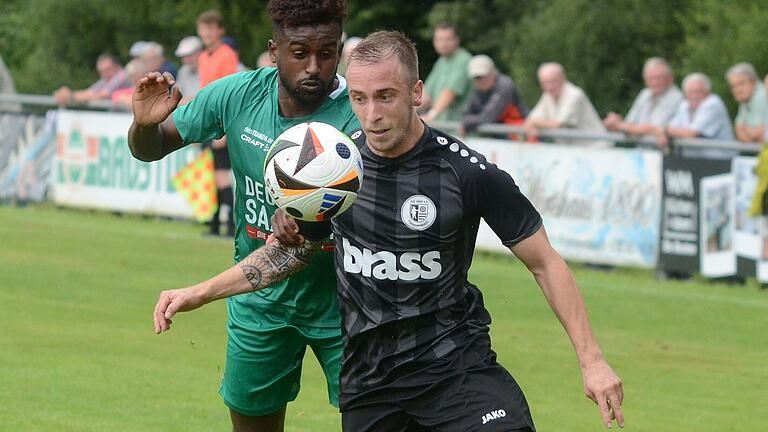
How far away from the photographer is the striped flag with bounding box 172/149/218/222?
1962 cm

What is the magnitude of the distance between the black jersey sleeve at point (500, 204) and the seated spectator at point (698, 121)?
1001 cm

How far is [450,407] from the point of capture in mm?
5539

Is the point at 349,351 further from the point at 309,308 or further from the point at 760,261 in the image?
the point at 760,261

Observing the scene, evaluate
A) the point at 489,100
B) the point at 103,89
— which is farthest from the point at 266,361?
the point at 103,89

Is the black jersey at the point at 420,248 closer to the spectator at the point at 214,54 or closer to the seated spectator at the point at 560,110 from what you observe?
the seated spectator at the point at 560,110

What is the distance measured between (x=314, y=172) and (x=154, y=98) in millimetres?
1074

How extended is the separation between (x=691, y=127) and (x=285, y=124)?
32.3 ft

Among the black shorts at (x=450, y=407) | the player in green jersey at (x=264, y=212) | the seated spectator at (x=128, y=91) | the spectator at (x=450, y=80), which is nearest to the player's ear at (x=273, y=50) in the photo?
the player in green jersey at (x=264, y=212)

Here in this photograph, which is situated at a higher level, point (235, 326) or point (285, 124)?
point (285, 124)

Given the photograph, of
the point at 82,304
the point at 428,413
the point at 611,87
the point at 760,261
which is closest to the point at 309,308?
the point at 428,413

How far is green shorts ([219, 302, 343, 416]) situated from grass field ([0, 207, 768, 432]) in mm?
2007

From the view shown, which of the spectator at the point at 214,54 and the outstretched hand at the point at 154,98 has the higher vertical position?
the outstretched hand at the point at 154,98

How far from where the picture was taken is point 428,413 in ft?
18.2

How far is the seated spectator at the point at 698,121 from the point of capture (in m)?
15.5
